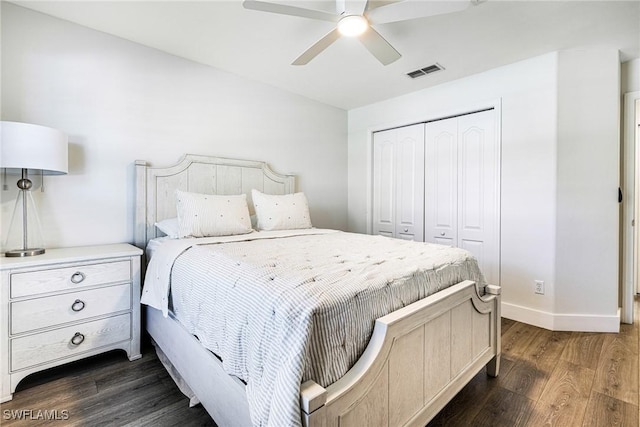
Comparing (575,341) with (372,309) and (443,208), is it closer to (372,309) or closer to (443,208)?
(443,208)

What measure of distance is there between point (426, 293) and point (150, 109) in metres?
2.56

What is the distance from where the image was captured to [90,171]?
2.22 metres

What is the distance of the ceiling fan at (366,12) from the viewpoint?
5.16 ft

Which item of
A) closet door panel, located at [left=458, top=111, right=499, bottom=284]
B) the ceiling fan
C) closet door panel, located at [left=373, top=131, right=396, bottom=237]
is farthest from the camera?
closet door panel, located at [left=373, top=131, right=396, bottom=237]

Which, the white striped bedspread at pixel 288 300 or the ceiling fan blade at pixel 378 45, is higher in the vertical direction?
the ceiling fan blade at pixel 378 45

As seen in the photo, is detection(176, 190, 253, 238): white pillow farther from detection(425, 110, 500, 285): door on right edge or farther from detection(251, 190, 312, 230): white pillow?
detection(425, 110, 500, 285): door on right edge

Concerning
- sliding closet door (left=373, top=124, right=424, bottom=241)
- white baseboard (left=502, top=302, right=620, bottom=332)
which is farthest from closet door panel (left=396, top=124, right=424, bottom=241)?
white baseboard (left=502, top=302, right=620, bottom=332)

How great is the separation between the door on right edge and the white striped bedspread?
48.9 inches

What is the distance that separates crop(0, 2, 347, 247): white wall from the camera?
200cm

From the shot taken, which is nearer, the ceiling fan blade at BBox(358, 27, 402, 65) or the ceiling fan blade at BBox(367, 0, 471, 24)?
the ceiling fan blade at BBox(367, 0, 471, 24)

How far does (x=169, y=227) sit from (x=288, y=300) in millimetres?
1719

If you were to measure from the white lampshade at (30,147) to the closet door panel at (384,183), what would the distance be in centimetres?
315

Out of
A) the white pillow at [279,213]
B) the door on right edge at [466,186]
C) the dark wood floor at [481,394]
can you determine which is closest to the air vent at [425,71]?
the door on right edge at [466,186]

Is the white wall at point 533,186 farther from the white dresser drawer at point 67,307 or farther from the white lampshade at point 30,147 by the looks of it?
the white lampshade at point 30,147
